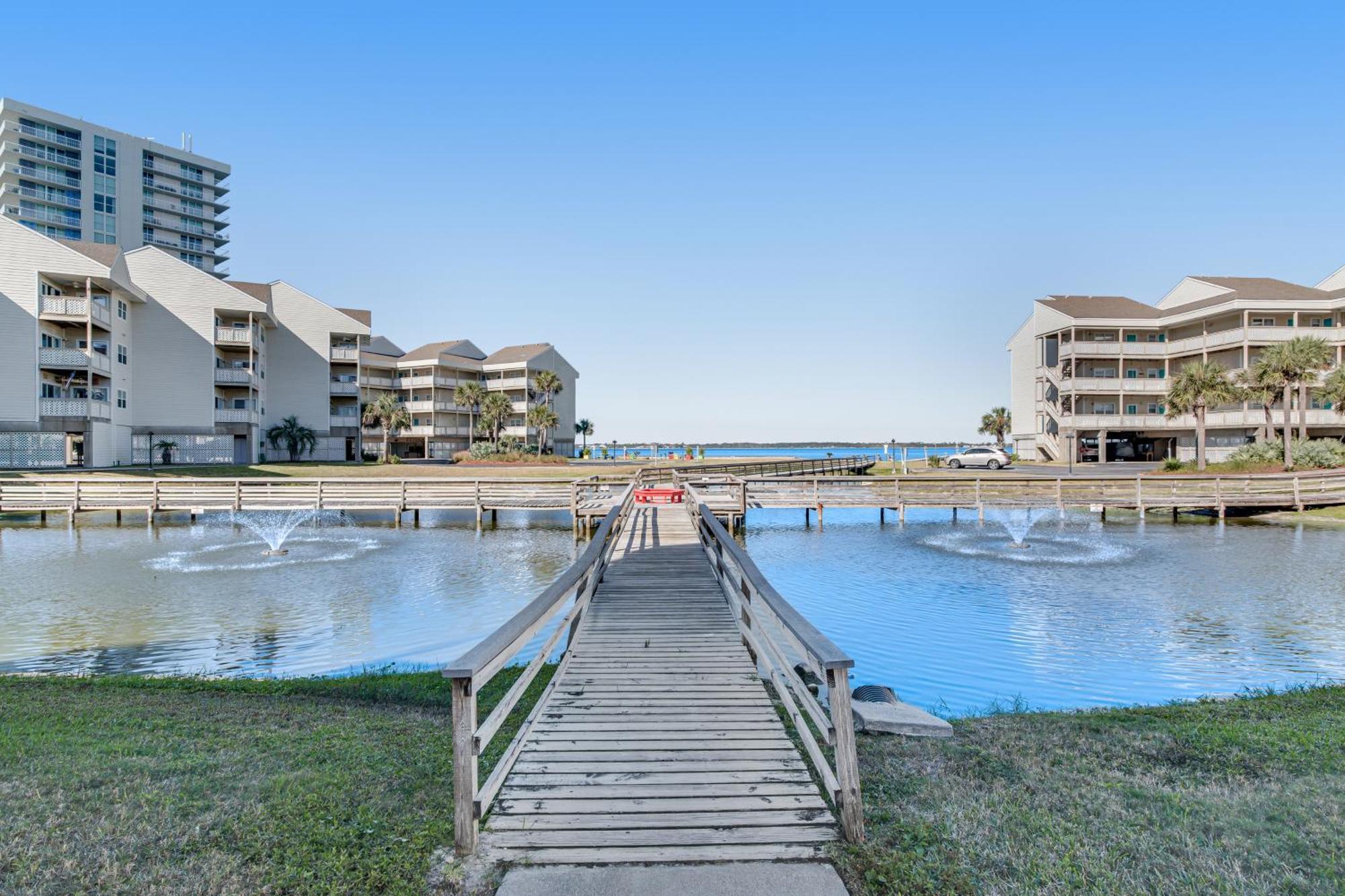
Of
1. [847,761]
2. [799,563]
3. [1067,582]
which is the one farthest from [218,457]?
[847,761]

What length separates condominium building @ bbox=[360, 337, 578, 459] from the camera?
77562mm

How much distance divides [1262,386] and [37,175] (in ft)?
365

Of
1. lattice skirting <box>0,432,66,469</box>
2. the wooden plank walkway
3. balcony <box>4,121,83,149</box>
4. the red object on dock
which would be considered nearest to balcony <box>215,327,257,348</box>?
lattice skirting <box>0,432,66,469</box>

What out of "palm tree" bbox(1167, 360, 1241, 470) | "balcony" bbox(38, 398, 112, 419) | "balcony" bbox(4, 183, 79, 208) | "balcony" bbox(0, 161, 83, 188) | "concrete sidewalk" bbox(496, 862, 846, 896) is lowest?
"concrete sidewalk" bbox(496, 862, 846, 896)

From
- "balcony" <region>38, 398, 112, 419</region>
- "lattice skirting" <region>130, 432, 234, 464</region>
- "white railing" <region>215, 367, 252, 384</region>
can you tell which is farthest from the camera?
"white railing" <region>215, 367, 252, 384</region>

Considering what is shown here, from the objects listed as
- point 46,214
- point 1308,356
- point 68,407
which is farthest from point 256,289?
point 1308,356

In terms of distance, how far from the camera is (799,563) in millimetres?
21156

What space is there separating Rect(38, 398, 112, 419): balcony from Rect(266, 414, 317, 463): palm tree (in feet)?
49.5

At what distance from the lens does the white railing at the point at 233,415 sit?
53.7m

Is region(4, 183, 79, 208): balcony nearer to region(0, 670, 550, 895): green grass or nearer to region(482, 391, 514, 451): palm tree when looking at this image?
region(482, 391, 514, 451): palm tree

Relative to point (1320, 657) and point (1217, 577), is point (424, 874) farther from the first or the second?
point (1217, 577)

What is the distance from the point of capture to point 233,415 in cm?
5406

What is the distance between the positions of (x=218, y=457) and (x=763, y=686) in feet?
191

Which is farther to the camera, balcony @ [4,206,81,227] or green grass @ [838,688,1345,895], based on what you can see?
balcony @ [4,206,81,227]
